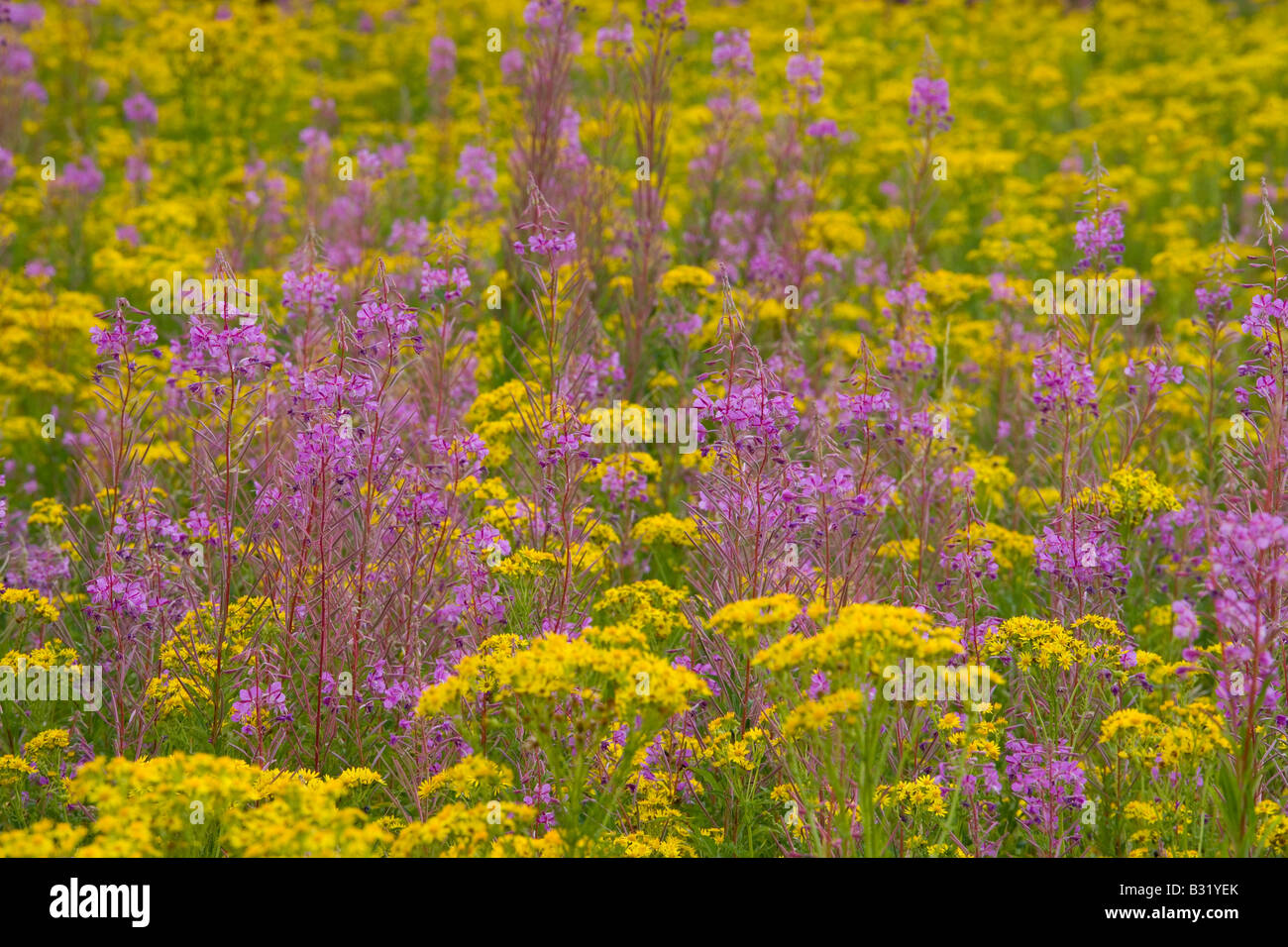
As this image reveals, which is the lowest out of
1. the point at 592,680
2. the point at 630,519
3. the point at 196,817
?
the point at 196,817

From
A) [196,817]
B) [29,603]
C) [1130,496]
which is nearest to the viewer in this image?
[196,817]

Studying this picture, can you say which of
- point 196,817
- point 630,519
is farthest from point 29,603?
point 630,519

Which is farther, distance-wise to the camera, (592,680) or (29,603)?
(29,603)

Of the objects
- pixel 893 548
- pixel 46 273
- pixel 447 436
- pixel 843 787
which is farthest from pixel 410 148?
pixel 843 787

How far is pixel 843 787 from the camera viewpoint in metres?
3.46

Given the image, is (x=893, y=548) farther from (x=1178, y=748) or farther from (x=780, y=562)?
(x=1178, y=748)

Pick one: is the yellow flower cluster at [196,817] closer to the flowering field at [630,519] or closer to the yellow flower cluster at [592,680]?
the flowering field at [630,519]

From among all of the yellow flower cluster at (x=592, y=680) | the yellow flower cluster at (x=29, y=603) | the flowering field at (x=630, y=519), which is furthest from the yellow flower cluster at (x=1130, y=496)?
the yellow flower cluster at (x=29, y=603)

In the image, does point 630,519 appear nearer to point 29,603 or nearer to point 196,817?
point 29,603

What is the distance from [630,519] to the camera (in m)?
5.81

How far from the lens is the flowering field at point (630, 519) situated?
12.0 feet

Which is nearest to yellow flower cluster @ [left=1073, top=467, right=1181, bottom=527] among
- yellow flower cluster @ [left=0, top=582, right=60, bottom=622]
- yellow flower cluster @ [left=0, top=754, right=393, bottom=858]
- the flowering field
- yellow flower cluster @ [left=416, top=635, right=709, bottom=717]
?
the flowering field

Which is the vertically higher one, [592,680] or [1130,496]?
[1130,496]

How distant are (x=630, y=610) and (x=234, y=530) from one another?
1.64m
